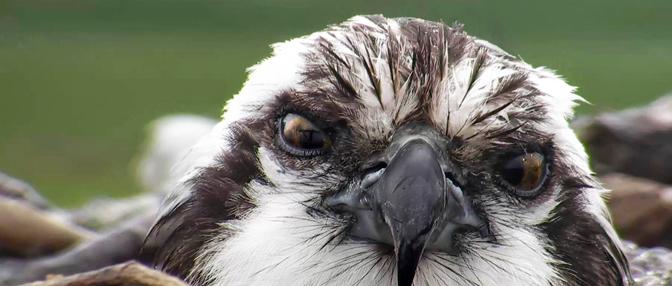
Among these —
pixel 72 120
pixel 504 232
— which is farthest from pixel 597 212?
pixel 72 120

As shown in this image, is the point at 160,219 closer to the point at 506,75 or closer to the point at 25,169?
the point at 506,75

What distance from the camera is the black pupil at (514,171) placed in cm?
309

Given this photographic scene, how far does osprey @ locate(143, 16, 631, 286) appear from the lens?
294cm

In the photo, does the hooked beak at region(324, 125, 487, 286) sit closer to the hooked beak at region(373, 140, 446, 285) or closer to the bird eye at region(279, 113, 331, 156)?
the hooked beak at region(373, 140, 446, 285)

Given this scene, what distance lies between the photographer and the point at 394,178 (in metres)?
2.84

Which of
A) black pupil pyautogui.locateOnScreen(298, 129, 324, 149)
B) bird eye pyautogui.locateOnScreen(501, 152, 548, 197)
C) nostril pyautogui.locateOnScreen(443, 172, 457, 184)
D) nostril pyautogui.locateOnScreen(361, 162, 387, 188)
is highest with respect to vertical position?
black pupil pyautogui.locateOnScreen(298, 129, 324, 149)

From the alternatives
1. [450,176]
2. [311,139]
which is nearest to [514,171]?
[450,176]

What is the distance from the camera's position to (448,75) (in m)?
3.12

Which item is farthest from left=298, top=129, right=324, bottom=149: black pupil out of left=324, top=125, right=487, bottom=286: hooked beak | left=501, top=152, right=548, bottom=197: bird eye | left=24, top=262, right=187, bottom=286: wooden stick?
left=24, top=262, right=187, bottom=286: wooden stick

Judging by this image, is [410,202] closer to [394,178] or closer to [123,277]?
[394,178]

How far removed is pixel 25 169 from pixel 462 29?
13735 mm

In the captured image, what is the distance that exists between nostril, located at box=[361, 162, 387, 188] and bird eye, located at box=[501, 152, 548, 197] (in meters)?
0.34

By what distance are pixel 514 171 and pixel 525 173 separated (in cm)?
3

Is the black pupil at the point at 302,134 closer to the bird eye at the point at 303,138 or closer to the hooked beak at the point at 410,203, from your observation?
the bird eye at the point at 303,138
